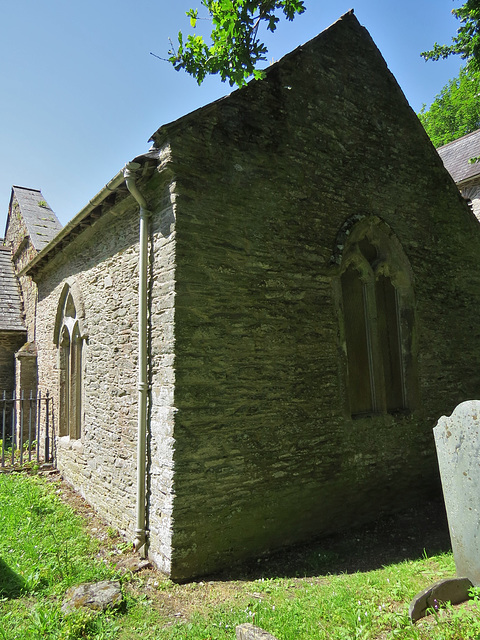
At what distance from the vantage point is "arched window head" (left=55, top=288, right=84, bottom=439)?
8914mm

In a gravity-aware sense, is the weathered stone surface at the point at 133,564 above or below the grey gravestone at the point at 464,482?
below

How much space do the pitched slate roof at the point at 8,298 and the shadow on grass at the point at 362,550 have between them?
10.1 meters

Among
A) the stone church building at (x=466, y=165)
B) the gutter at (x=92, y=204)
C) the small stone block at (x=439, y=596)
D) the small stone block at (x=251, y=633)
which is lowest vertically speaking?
the small stone block at (x=251, y=633)

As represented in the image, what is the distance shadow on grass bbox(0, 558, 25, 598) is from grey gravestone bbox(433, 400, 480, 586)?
4436 mm

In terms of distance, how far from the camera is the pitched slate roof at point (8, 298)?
12477mm

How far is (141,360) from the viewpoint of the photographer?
18.1ft

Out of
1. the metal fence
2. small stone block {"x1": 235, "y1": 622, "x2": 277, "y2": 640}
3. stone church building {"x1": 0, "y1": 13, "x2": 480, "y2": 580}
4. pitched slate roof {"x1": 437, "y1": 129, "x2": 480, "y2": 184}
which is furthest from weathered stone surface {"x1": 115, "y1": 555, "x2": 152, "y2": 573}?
pitched slate roof {"x1": 437, "y1": 129, "x2": 480, "y2": 184}

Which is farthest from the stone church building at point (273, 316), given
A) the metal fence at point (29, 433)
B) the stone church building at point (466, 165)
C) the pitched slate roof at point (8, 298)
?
the stone church building at point (466, 165)

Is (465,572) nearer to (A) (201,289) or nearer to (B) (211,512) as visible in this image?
(B) (211,512)

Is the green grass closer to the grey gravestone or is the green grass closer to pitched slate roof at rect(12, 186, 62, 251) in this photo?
the grey gravestone

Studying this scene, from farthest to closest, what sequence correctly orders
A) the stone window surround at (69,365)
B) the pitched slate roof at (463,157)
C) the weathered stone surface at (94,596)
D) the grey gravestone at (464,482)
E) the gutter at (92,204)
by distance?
the pitched slate roof at (463,157) < the stone window surround at (69,365) < the gutter at (92,204) < the weathered stone surface at (94,596) < the grey gravestone at (464,482)

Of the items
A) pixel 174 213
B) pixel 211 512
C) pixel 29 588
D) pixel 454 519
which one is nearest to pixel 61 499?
pixel 29 588

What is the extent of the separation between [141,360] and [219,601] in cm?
281

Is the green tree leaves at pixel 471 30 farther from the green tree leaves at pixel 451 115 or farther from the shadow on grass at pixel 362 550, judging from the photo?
the green tree leaves at pixel 451 115
